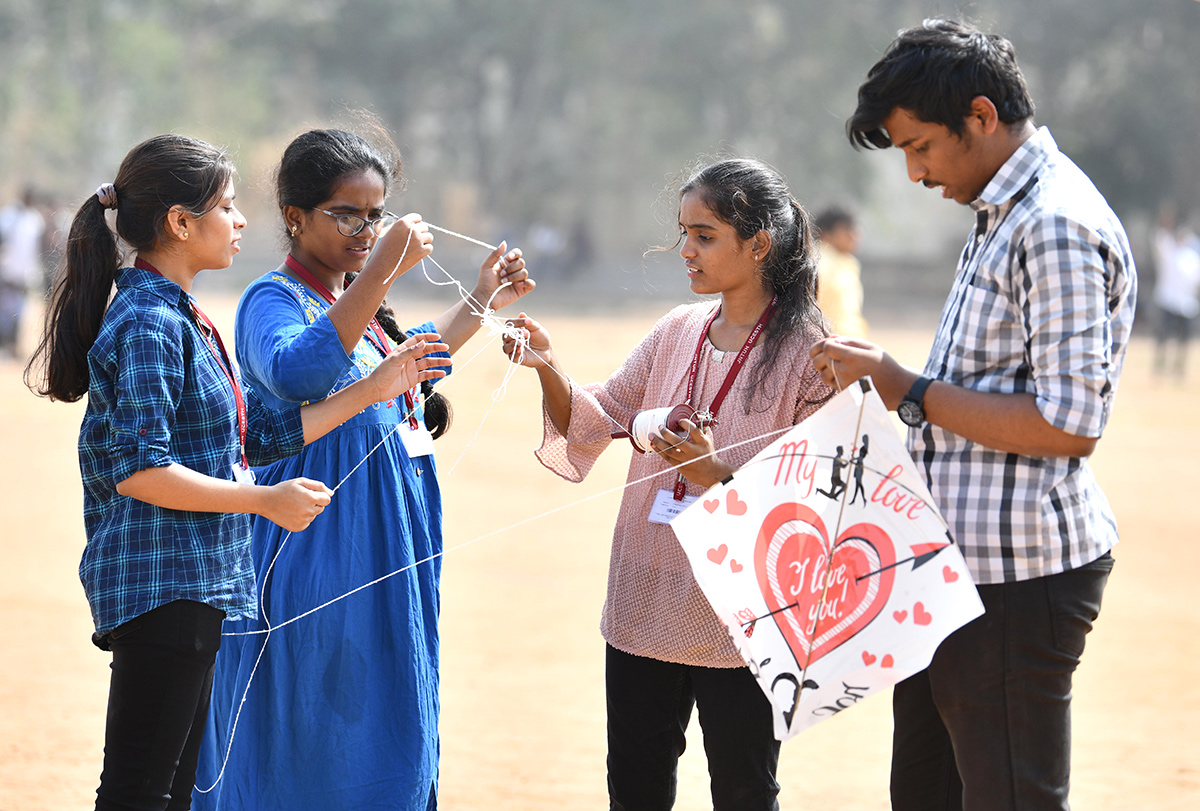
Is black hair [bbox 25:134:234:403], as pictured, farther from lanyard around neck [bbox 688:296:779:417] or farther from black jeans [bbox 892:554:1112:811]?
black jeans [bbox 892:554:1112:811]

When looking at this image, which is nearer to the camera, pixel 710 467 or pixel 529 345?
pixel 710 467

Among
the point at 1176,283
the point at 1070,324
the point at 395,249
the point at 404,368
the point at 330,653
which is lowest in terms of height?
the point at 330,653

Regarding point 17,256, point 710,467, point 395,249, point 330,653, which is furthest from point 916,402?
point 17,256

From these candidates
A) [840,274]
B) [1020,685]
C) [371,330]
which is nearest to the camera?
[1020,685]

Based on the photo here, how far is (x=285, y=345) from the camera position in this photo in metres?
2.49

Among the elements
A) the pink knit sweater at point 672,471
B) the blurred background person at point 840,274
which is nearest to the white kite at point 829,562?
the pink knit sweater at point 672,471

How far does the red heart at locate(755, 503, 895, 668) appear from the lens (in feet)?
7.47

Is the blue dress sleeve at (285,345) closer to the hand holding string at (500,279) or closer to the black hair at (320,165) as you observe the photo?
the black hair at (320,165)

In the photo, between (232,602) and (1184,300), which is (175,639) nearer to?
(232,602)

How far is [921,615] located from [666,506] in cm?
70

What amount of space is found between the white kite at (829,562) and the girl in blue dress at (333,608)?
2.47 ft

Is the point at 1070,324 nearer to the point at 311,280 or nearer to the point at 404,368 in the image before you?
the point at 404,368

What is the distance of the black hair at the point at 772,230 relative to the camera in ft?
8.77

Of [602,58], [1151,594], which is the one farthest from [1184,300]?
[602,58]
